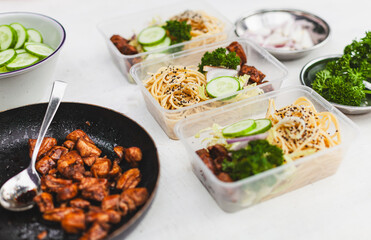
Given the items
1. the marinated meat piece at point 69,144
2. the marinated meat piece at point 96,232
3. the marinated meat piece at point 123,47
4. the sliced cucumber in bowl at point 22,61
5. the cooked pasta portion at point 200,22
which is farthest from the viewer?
the cooked pasta portion at point 200,22

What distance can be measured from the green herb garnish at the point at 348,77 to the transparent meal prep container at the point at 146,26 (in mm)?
977

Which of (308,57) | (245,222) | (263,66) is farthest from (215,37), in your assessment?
(245,222)

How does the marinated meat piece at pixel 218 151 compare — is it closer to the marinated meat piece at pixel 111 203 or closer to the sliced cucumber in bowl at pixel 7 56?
the marinated meat piece at pixel 111 203

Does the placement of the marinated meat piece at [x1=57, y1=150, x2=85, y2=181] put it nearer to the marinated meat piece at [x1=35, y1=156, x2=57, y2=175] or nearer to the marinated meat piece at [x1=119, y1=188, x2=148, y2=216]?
the marinated meat piece at [x1=35, y1=156, x2=57, y2=175]

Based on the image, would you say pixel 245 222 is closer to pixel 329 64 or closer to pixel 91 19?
pixel 329 64

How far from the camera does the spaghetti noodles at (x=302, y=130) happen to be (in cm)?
206

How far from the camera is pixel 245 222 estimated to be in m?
1.94

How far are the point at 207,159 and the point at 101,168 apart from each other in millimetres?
617

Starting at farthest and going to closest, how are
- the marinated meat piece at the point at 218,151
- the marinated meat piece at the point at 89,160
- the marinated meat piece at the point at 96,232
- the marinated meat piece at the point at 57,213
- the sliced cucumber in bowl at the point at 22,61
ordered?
the sliced cucumber in bowl at the point at 22,61 → the marinated meat piece at the point at 89,160 → the marinated meat piece at the point at 218,151 → the marinated meat piece at the point at 57,213 → the marinated meat piece at the point at 96,232

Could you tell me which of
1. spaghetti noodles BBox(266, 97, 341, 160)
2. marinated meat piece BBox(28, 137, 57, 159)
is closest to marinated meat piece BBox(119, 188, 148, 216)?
marinated meat piece BBox(28, 137, 57, 159)

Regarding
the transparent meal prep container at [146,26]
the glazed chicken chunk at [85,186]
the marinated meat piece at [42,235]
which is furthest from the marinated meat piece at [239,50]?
the marinated meat piece at [42,235]

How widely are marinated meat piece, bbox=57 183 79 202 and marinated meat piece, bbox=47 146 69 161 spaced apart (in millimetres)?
329

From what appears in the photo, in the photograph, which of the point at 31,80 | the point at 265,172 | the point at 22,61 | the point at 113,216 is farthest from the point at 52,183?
the point at 265,172

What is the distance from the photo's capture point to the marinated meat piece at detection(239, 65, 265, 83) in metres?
2.71
